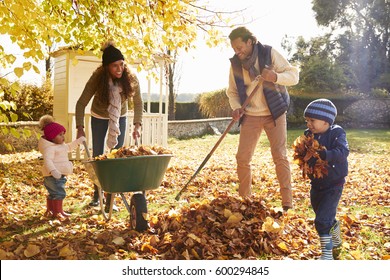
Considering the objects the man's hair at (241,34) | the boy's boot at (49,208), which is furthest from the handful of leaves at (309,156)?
the boy's boot at (49,208)

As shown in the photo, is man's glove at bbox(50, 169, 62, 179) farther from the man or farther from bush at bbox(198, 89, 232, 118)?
bush at bbox(198, 89, 232, 118)

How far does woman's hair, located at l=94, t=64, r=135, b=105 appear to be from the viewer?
4.67 metres

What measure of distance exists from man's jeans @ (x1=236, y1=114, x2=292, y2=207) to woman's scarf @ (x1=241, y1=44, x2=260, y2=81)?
0.39m

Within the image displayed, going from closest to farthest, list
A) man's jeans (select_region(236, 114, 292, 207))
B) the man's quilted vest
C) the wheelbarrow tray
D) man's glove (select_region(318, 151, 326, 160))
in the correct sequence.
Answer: man's glove (select_region(318, 151, 326, 160)) → the wheelbarrow tray → the man's quilted vest → man's jeans (select_region(236, 114, 292, 207))

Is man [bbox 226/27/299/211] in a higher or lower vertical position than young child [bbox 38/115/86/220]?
higher

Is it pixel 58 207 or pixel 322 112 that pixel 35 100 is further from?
pixel 322 112

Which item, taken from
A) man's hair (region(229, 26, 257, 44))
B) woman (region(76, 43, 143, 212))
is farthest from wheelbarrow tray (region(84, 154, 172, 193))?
man's hair (region(229, 26, 257, 44))

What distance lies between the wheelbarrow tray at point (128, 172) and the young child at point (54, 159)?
87 cm

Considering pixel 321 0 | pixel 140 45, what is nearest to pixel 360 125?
pixel 321 0

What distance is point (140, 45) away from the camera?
6176 mm

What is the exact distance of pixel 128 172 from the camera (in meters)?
3.68

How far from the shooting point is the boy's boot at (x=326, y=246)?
317 cm
